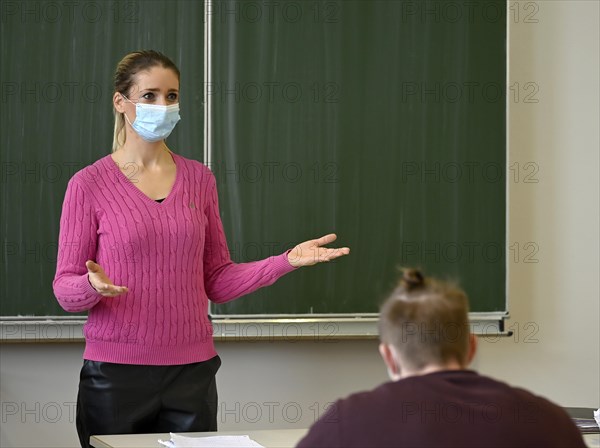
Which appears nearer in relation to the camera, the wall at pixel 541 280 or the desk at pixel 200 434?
the desk at pixel 200 434

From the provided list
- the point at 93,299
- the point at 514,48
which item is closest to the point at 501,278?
the point at 514,48

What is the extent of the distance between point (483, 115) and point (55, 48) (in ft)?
6.20

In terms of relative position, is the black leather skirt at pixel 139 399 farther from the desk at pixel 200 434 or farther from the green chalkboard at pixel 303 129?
the green chalkboard at pixel 303 129

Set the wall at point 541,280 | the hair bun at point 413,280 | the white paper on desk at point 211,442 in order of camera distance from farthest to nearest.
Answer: the wall at point 541,280, the white paper on desk at point 211,442, the hair bun at point 413,280

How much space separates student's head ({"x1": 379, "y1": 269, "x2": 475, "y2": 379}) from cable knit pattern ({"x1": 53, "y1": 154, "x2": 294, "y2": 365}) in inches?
49.2

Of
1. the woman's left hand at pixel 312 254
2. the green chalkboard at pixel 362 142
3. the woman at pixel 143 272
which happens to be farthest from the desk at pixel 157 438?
the green chalkboard at pixel 362 142

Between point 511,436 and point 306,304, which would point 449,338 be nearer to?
point 511,436

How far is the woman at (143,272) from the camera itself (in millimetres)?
2586

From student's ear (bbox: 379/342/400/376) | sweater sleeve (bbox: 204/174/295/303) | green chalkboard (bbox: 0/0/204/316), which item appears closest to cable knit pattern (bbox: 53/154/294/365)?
sweater sleeve (bbox: 204/174/295/303)

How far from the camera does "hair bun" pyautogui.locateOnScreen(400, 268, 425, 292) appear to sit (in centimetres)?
152

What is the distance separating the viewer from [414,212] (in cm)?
398

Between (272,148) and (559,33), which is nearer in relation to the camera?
(272,148)

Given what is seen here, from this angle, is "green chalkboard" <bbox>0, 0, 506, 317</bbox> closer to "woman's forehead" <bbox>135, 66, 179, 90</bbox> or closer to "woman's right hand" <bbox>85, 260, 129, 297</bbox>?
"woman's forehead" <bbox>135, 66, 179, 90</bbox>

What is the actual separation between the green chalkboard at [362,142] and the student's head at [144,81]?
3.35ft
